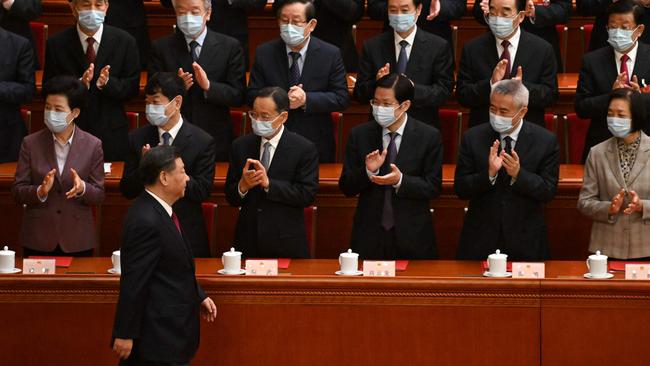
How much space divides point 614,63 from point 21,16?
2.78 metres

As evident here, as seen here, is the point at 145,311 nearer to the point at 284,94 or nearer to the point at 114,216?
the point at 284,94

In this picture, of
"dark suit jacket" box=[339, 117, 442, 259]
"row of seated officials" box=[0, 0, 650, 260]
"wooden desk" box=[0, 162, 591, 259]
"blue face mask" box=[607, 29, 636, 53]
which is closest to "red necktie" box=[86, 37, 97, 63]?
"wooden desk" box=[0, 162, 591, 259]

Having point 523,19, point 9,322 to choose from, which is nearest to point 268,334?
point 9,322

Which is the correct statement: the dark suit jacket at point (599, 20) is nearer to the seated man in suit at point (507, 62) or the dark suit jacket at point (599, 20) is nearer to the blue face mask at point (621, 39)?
the blue face mask at point (621, 39)

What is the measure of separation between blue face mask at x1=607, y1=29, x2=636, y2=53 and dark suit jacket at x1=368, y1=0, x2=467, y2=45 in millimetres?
805

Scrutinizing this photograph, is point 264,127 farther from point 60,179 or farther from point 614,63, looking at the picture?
point 614,63

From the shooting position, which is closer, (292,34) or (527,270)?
(527,270)

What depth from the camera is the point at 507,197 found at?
475 centimetres

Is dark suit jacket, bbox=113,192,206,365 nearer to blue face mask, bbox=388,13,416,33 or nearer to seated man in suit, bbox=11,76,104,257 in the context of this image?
seated man in suit, bbox=11,76,104,257

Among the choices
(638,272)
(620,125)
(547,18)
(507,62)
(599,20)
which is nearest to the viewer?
(638,272)

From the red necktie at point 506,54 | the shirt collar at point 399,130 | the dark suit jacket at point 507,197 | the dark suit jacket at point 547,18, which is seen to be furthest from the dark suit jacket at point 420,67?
the dark suit jacket at point 507,197

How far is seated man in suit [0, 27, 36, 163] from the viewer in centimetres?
563

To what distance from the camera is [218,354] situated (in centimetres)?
426

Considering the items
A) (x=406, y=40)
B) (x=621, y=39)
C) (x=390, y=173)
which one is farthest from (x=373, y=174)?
(x=621, y=39)
